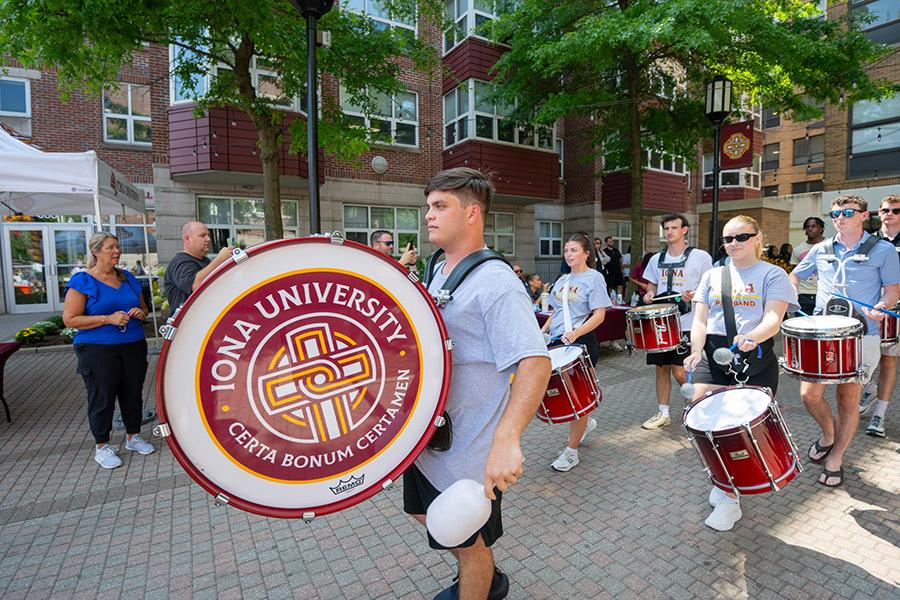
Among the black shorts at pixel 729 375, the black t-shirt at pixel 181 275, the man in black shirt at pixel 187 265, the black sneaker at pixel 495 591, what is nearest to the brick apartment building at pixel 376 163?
the man in black shirt at pixel 187 265

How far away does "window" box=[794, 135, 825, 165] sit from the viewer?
30.8 m

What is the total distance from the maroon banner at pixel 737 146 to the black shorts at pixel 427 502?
29.1 feet

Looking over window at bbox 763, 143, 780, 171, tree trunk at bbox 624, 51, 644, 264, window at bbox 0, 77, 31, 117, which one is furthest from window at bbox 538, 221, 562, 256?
window at bbox 763, 143, 780, 171

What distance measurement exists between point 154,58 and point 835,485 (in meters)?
16.6

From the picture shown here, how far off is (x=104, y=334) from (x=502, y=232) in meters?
14.3

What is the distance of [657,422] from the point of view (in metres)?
4.77

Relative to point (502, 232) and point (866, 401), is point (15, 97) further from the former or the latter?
point (866, 401)

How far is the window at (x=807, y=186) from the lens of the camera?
102ft

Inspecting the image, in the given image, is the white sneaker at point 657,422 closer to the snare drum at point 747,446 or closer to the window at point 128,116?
the snare drum at point 747,446

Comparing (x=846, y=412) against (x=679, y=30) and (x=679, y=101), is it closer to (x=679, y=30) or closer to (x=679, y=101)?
(x=679, y=30)

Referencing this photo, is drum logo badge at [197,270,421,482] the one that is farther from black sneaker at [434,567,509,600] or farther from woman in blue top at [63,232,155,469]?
woman in blue top at [63,232,155,469]

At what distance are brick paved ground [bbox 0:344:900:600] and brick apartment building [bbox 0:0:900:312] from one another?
696 cm

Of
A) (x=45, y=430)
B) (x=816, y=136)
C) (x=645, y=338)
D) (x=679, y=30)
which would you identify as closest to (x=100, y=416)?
(x=45, y=430)

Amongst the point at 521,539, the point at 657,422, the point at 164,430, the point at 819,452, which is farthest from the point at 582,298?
the point at 164,430
